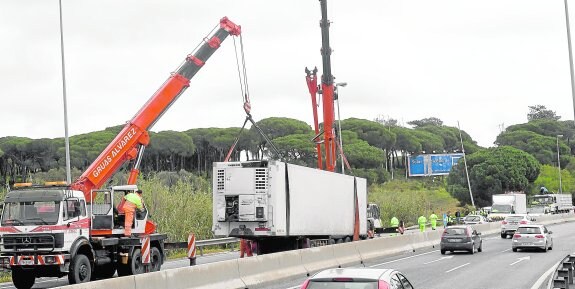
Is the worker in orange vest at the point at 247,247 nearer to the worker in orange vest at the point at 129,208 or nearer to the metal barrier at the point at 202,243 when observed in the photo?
the metal barrier at the point at 202,243

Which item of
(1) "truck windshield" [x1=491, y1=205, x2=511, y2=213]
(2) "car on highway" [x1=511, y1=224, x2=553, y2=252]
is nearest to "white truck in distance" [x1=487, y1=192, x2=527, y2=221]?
(1) "truck windshield" [x1=491, y1=205, x2=511, y2=213]

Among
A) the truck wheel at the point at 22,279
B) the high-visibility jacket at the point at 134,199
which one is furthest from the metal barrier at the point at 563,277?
the truck wheel at the point at 22,279

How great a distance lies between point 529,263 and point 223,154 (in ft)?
263

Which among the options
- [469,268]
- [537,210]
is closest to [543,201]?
[537,210]

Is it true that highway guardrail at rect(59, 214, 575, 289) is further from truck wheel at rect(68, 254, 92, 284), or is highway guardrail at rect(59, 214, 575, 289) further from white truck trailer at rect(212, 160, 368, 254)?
truck wheel at rect(68, 254, 92, 284)

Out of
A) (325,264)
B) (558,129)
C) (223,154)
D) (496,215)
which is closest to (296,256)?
(325,264)

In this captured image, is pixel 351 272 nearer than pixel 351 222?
Yes

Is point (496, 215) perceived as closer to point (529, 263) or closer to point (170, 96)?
point (529, 263)

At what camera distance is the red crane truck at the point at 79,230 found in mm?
18766

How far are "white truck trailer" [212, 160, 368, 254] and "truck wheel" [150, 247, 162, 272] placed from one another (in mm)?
2785

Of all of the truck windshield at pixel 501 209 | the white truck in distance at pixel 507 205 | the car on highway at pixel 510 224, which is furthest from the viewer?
the truck windshield at pixel 501 209

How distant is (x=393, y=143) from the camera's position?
12525 centimetres

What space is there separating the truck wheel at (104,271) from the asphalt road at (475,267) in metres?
4.77

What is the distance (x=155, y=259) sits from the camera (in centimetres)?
2264
